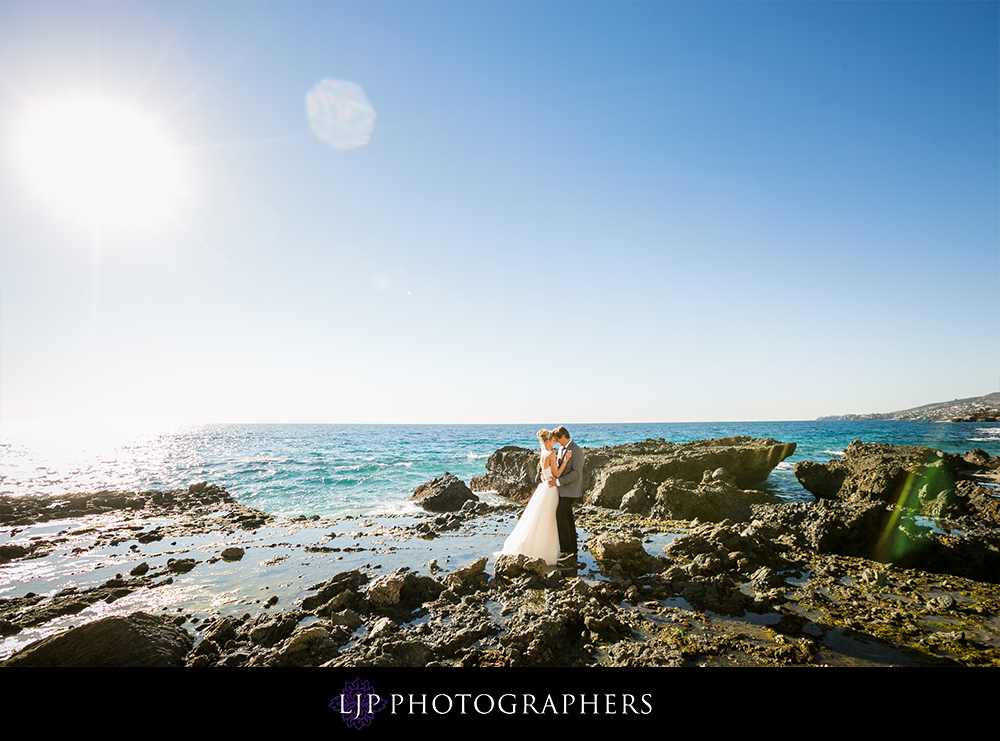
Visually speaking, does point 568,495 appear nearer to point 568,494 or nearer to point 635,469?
point 568,494

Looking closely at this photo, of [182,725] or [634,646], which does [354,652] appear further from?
[634,646]

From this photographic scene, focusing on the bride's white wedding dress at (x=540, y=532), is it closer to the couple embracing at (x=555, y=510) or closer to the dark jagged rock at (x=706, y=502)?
the couple embracing at (x=555, y=510)

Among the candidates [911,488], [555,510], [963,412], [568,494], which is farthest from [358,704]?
[963,412]

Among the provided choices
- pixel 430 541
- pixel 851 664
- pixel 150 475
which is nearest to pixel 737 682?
pixel 851 664

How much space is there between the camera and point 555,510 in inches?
353

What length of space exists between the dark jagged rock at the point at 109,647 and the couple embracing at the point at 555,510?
18.7 ft

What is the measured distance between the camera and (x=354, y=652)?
505 centimetres

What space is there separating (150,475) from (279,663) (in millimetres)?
37490

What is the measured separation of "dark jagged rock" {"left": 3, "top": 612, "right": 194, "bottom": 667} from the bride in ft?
18.6

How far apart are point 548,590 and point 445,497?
440 inches

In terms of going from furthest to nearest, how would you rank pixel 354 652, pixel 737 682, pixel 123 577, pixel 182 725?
pixel 123 577 → pixel 354 652 → pixel 737 682 → pixel 182 725

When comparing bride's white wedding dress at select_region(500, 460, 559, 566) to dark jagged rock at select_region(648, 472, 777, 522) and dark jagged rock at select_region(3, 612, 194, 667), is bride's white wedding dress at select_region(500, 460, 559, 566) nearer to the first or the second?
dark jagged rock at select_region(3, 612, 194, 667)

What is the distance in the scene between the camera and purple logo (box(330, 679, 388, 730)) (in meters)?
3.83

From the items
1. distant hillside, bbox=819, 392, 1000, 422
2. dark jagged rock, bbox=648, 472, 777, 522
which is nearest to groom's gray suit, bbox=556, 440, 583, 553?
dark jagged rock, bbox=648, 472, 777, 522
